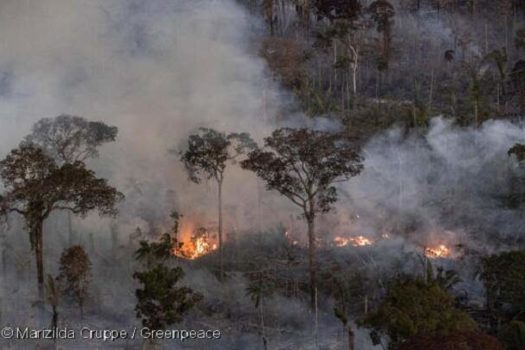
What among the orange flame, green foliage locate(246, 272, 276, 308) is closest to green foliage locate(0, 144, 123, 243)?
green foliage locate(246, 272, 276, 308)

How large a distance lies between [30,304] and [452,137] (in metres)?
42.0

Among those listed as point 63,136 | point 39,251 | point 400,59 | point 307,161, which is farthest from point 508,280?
point 400,59

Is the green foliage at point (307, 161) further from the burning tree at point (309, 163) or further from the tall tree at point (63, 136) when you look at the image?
the tall tree at point (63, 136)

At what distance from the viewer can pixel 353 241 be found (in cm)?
5578

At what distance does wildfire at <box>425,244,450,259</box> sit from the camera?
50250 millimetres

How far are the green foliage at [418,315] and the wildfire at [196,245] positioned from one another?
97.1ft

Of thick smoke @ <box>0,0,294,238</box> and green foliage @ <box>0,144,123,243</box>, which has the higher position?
thick smoke @ <box>0,0,294,238</box>

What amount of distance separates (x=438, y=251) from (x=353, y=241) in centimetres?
755

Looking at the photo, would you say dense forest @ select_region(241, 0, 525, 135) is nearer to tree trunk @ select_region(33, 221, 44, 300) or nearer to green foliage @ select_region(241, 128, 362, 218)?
green foliage @ select_region(241, 128, 362, 218)

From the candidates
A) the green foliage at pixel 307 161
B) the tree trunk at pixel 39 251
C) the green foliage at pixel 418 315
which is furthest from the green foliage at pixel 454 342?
the tree trunk at pixel 39 251

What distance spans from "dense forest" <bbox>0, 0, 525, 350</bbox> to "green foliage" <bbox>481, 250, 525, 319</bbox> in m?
0.11

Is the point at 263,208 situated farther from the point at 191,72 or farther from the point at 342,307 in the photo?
the point at 191,72

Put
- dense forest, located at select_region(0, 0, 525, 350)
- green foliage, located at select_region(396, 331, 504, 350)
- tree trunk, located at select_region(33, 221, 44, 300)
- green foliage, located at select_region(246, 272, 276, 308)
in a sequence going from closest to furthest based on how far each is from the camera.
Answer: green foliage, located at select_region(396, 331, 504, 350), dense forest, located at select_region(0, 0, 525, 350), tree trunk, located at select_region(33, 221, 44, 300), green foliage, located at select_region(246, 272, 276, 308)

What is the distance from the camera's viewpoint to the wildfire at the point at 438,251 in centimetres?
5025
